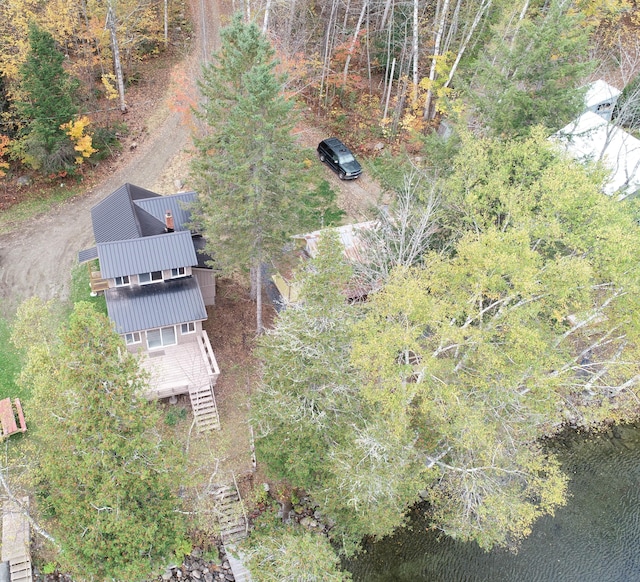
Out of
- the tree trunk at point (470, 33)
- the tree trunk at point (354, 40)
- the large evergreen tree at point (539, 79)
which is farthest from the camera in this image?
the tree trunk at point (354, 40)

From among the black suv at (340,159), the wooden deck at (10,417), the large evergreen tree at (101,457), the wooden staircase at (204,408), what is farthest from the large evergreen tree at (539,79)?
the wooden deck at (10,417)

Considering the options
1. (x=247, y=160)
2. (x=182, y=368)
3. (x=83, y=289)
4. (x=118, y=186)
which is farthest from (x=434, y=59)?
(x=83, y=289)

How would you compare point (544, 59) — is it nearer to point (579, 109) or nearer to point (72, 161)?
point (579, 109)

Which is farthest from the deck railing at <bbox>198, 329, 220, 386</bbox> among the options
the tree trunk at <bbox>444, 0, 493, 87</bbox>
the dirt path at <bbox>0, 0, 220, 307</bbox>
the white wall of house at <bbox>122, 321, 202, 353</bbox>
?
the tree trunk at <bbox>444, 0, 493, 87</bbox>

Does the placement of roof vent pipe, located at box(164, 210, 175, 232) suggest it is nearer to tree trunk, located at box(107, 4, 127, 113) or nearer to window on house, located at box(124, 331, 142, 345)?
window on house, located at box(124, 331, 142, 345)

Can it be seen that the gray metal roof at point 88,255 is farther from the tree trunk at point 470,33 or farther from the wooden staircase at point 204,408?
the tree trunk at point 470,33

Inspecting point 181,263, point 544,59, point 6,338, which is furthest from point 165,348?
point 544,59
